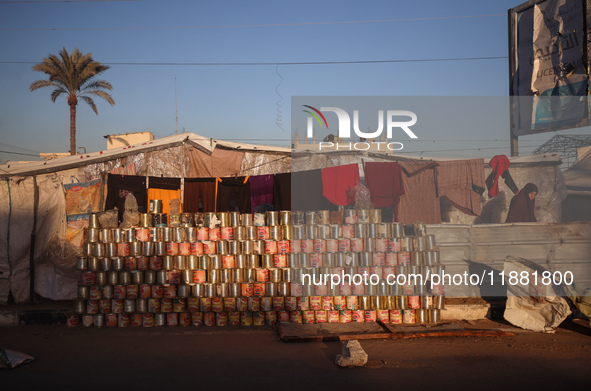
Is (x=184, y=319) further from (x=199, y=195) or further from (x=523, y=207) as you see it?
(x=523, y=207)

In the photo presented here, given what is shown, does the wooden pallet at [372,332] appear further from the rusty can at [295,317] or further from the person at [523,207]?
the person at [523,207]

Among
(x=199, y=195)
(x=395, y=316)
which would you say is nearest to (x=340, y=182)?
(x=395, y=316)

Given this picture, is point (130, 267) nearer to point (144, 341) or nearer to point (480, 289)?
point (144, 341)

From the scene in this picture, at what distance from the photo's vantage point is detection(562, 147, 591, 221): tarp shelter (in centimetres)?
1153

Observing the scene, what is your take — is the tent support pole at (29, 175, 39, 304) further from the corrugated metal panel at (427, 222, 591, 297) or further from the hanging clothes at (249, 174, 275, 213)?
the corrugated metal panel at (427, 222, 591, 297)

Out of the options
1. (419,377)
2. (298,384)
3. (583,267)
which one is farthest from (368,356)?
(583,267)

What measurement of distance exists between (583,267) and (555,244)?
0.68m

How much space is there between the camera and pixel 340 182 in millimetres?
9664

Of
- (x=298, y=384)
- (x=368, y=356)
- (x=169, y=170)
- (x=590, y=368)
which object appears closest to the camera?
(x=298, y=384)

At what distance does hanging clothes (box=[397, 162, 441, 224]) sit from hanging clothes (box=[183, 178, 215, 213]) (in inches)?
174

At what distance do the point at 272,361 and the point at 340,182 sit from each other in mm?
4593

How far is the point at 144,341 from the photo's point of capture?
726cm

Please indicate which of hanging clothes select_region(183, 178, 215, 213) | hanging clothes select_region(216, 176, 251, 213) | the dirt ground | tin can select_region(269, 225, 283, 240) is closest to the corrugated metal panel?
the dirt ground

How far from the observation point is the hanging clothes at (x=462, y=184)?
977 centimetres
